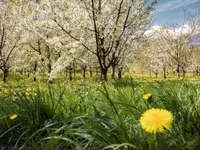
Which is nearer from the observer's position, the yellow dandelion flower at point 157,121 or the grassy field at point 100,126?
the yellow dandelion flower at point 157,121

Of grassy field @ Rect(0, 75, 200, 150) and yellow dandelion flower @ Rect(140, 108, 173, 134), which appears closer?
yellow dandelion flower @ Rect(140, 108, 173, 134)

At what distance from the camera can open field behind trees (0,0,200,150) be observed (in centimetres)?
141

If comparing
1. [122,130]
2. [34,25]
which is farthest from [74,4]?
[122,130]

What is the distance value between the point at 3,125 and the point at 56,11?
348 inches

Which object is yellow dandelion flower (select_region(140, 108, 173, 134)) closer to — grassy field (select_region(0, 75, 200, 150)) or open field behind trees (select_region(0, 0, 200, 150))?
open field behind trees (select_region(0, 0, 200, 150))

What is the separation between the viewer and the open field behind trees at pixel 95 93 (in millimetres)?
1411

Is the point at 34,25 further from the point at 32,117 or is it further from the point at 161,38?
the point at 161,38

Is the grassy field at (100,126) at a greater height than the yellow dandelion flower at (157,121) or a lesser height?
lesser

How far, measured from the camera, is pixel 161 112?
35.8 inches

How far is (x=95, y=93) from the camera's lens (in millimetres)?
4348

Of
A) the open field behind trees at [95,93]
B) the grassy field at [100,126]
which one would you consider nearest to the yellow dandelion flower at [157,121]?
the open field behind trees at [95,93]

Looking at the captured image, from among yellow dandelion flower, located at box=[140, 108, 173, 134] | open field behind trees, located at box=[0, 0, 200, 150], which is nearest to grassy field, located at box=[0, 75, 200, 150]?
open field behind trees, located at box=[0, 0, 200, 150]

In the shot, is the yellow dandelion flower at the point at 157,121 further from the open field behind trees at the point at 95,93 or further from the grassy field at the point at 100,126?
the grassy field at the point at 100,126

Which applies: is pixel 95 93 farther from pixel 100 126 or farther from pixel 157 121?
pixel 157 121
